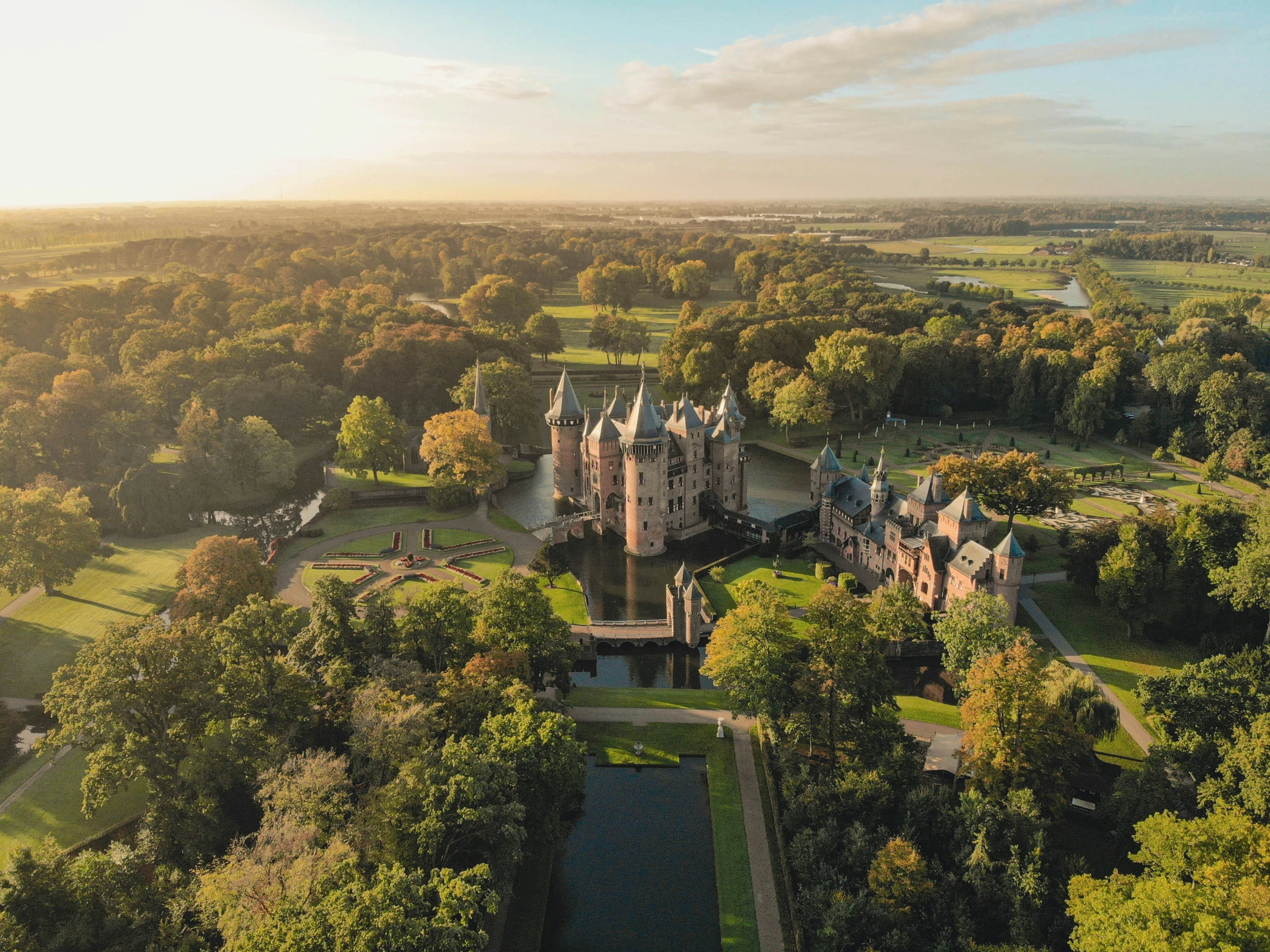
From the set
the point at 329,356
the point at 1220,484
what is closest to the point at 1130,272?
the point at 1220,484

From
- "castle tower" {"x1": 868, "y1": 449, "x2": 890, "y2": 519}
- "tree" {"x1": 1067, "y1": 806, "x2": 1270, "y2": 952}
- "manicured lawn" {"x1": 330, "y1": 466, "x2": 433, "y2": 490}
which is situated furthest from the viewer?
"manicured lawn" {"x1": 330, "y1": 466, "x2": 433, "y2": 490}

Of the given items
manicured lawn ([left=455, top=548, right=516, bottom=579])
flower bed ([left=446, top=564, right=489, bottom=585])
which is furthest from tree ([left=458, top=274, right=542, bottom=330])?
flower bed ([left=446, top=564, right=489, bottom=585])

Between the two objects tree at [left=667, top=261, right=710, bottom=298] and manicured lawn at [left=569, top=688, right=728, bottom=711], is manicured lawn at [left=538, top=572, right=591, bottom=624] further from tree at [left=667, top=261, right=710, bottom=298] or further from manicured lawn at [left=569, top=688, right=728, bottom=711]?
tree at [left=667, top=261, right=710, bottom=298]

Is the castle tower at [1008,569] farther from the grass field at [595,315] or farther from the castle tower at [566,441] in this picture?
the grass field at [595,315]

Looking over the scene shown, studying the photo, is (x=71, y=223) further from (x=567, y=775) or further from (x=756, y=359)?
(x=567, y=775)

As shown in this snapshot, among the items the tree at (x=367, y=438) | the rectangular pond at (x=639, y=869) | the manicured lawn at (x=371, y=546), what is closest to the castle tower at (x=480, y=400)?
the tree at (x=367, y=438)

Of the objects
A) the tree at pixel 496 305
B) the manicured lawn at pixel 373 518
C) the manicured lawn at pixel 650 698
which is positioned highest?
the tree at pixel 496 305

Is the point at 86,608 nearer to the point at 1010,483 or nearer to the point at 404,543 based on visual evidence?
the point at 404,543
